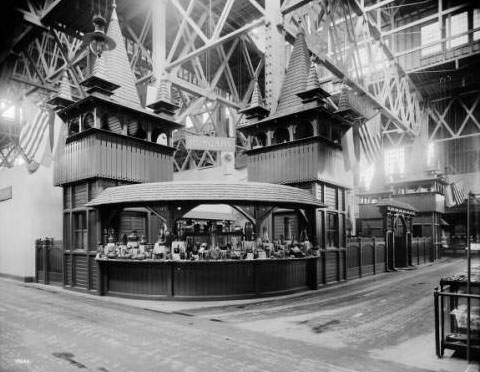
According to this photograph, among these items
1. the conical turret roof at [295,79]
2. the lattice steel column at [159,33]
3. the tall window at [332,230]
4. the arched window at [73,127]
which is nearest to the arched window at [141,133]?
the arched window at [73,127]

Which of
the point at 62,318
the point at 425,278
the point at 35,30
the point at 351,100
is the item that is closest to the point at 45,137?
the point at 35,30

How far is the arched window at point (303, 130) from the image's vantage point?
643 inches

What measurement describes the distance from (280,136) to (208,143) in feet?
11.4

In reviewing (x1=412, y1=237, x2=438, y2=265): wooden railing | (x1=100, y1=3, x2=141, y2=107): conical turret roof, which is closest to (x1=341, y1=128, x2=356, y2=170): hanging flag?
(x1=100, y1=3, x2=141, y2=107): conical turret roof

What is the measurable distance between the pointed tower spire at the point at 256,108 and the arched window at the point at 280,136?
106cm

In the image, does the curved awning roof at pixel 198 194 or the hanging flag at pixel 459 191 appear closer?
the curved awning roof at pixel 198 194

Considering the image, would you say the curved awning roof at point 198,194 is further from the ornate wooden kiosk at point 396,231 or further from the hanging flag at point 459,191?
the hanging flag at point 459,191

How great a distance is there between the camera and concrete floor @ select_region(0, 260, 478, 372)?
6062 mm

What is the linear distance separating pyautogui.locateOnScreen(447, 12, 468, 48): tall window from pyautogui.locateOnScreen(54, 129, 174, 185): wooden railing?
27216 mm

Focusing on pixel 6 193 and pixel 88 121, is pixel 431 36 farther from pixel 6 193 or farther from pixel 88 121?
pixel 6 193

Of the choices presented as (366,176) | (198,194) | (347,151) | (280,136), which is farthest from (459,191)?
(198,194)

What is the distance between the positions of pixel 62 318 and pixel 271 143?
10738 millimetres

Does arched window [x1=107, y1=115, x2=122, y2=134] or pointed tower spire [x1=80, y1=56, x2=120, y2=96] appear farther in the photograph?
arched window [x1=107, y1=115, x2=122, y2=134]

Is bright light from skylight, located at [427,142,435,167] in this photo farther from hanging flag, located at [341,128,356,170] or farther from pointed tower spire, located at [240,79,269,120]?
pointed tower spire, located at [240,79,269,120]
